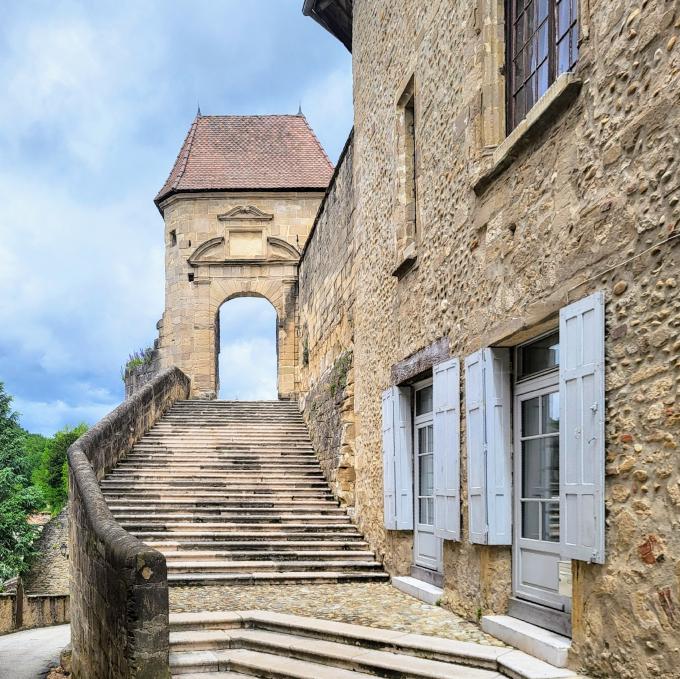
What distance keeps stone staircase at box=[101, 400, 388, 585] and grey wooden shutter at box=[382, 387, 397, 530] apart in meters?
0.75

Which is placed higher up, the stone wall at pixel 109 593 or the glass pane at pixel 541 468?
the glass pane at pixel 541 468

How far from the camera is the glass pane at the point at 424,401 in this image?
8.15m

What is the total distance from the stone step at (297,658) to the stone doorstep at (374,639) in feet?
0.12

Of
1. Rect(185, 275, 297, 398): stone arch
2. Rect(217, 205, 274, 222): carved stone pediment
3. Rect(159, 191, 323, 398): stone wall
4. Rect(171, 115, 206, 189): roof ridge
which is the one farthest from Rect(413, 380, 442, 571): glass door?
Rect(171, 115, 206, 189): roof ridge

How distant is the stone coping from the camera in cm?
503

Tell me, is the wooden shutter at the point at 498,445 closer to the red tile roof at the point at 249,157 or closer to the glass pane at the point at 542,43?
the glass pane at the point at 542,43

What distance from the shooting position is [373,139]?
1024 cm

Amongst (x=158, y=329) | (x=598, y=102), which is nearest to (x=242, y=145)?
(x=158, y=329)

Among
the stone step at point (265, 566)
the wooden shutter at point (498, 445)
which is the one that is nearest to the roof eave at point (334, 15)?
the stone step at point (265, 566)

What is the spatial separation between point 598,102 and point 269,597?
515 centimetres

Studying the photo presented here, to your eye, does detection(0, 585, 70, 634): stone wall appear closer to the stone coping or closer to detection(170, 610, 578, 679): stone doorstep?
detection(170, 610, 578, 679): stone doorstep

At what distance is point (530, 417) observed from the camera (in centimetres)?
597

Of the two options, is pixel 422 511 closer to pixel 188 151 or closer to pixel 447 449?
pixel 447 449

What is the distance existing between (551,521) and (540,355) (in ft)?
3.46
